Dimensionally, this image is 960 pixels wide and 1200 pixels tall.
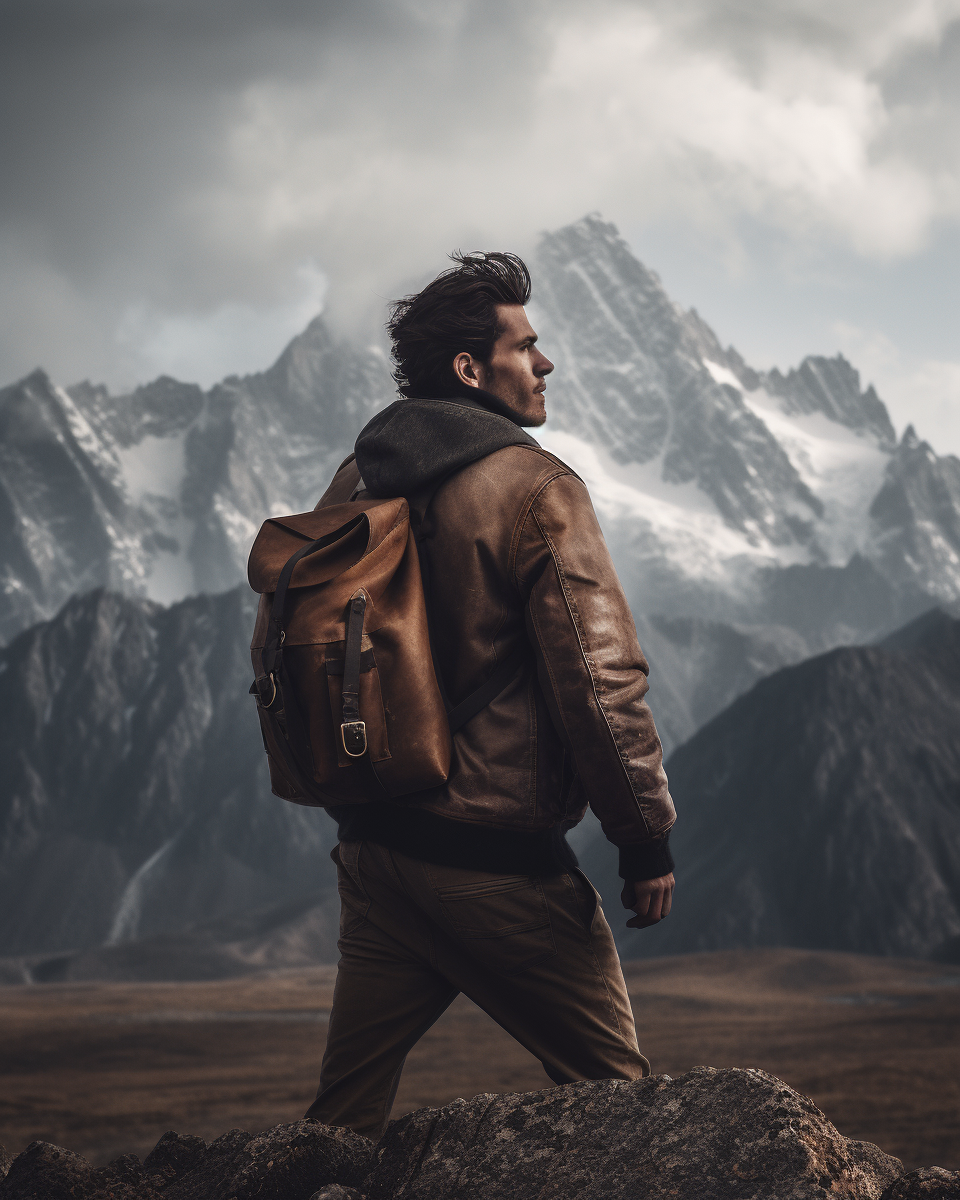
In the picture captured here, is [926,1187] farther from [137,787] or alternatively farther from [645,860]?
[137,787]

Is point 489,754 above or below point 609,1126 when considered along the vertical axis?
above

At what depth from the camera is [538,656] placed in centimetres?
263

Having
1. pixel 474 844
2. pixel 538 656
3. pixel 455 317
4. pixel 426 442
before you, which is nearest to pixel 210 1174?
pixel 474 844

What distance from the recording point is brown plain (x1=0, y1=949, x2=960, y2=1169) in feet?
80.4

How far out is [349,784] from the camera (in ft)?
8.52

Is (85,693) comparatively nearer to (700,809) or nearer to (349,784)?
(700,809)

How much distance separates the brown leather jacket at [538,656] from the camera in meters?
2.53

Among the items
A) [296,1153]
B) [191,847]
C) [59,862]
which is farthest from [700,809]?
[296,1153]

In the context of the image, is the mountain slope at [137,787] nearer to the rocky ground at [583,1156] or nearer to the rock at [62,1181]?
the rock at [62,1181]

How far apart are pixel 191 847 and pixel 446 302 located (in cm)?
10757

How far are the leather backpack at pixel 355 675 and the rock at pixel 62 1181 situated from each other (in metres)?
1.51

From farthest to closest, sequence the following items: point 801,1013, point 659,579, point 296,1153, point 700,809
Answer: point 659,579 < point 700,809 < point 801,1013 < point 296,1153

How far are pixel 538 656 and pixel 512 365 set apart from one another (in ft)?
3.02

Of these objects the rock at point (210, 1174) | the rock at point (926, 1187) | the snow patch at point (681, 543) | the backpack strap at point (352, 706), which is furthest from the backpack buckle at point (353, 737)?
the snow patch at point (681, 543)
